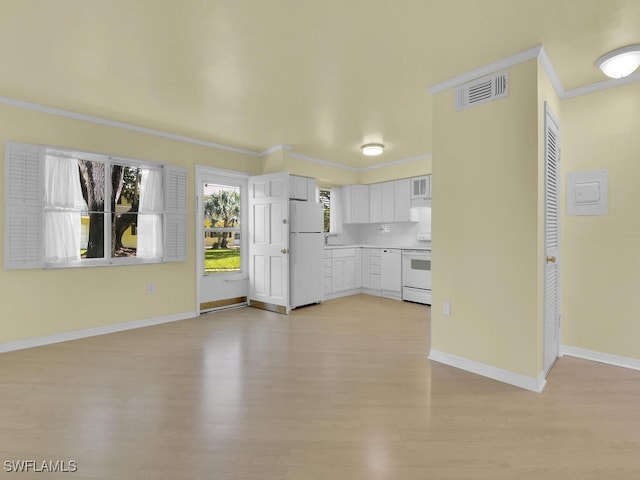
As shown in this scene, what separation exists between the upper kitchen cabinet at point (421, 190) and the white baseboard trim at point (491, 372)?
127 inches

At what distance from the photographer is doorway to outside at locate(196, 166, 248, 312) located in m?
4.68

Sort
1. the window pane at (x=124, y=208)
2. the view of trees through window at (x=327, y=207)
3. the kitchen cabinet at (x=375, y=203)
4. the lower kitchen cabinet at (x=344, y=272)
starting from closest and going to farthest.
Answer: the window pane at (x=124, y=208)
the lower kitchen cabinet at (x=344, y=272)
the kitchen cabinet at (x=375, y=203)
the view of trees through window at (x=327, y=207)

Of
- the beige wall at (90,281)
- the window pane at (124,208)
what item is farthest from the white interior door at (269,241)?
the window pane at (124,208)

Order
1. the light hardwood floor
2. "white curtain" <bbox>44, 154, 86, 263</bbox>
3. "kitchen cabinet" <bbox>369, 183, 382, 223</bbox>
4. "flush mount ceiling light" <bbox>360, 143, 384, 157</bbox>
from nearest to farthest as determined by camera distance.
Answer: the light hardwood floor, "white curtain" <bbox>44, 154, 86, 263</bbox>, "flush mount ceiling light" <bbox>360, 143, 384, 157</bbox>, "kitchen cabinet" <bbox>369, 183, 382, 223</bbox>

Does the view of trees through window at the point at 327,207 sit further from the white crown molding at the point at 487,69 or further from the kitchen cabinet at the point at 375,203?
the white crown molding at the point at 487,69

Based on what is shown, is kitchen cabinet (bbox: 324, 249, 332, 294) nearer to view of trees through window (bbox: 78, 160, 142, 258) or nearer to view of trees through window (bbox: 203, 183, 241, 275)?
view of trees through window (bbox: 203, 183, 241, 275)

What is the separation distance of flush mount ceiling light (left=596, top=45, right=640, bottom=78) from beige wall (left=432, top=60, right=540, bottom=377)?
0.58m

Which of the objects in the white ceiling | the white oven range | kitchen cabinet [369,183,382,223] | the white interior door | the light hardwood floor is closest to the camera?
the light hardwood floor

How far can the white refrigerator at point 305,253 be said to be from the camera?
4.85 meters

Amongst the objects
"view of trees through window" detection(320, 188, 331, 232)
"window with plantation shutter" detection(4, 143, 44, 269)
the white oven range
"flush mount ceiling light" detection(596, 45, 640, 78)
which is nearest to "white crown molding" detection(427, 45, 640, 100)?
"flush mount ceiling light" detection(596, 45, 640, 78)

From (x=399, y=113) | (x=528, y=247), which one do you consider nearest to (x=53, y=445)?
(x=528, y=247)

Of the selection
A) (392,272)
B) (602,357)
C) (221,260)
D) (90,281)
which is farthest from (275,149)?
(602,357)

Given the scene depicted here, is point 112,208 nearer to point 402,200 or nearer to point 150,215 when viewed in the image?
point 150,215

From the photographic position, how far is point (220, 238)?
5000 mm
